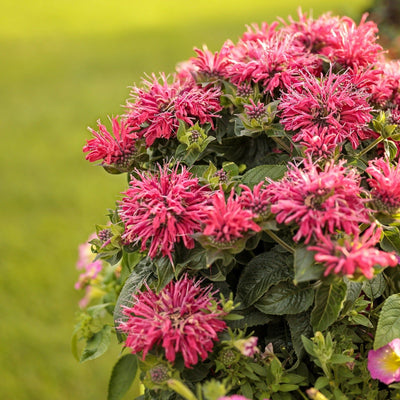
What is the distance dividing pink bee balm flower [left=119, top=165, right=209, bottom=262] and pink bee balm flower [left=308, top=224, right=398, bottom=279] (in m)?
0.16

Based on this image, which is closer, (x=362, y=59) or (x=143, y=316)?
(x=143, y=316)

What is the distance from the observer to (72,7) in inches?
232

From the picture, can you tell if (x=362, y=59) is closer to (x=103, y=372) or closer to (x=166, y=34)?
(x=103, y=372)

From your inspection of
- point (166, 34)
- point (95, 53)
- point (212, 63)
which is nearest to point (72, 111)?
point (95, 53)

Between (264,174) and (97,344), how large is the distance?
0.49m

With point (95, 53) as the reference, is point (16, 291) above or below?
below

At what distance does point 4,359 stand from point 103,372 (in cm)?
33

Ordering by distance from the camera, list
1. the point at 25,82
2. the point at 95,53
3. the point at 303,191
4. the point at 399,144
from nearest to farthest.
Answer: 1. the point at 303,191
2. the point at 399,144
3. the point at 25,82
4. the point at 95,53

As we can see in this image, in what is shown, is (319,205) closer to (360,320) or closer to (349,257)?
(349,257)

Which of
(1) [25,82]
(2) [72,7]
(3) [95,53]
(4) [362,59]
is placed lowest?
(4) [362,59]

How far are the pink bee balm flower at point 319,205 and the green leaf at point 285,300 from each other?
12 cm

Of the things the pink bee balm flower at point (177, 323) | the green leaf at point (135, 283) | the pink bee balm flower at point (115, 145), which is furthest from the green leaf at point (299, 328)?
the pink bee balm flower at point (115, 145)

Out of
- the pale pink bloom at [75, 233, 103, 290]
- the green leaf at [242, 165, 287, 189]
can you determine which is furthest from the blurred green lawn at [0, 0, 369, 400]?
the green leaf at [242, 165, 287, 189]

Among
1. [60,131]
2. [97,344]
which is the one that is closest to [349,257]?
[97,344]
